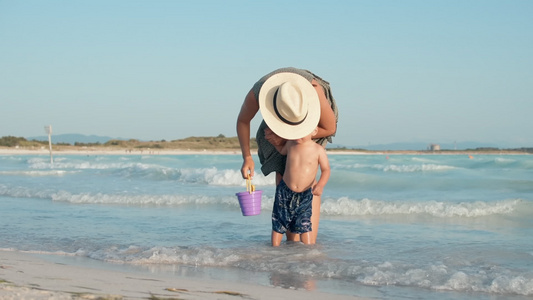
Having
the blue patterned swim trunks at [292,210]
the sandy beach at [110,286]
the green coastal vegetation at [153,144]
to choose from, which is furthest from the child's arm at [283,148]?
the green coastal vegetation at [153,144]

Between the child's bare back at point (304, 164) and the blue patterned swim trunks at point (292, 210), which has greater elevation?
the child's bare back at point (304, 164)

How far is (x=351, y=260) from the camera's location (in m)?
5.04

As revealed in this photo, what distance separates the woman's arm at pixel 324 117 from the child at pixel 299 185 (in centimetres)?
8

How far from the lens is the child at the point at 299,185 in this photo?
16.8 ft

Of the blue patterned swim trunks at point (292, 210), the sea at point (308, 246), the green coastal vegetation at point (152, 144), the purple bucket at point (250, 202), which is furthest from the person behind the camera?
the green coastal vegetation at point (152, 144)

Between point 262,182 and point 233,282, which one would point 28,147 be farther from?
point 233,282

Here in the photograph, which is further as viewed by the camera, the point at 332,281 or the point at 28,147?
the point at 28,147

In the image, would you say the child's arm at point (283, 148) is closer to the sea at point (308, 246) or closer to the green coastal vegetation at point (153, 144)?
the sea at point (308, 246)

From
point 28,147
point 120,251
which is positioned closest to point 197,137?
point 28,147

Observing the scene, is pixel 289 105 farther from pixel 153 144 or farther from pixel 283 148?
pixel 153 144

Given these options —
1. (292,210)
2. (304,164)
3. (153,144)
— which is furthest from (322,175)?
(153,144)

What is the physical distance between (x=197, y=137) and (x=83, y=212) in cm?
7457

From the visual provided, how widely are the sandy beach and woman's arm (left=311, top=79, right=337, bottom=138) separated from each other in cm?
168

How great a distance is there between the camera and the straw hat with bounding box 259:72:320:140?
4.61m
